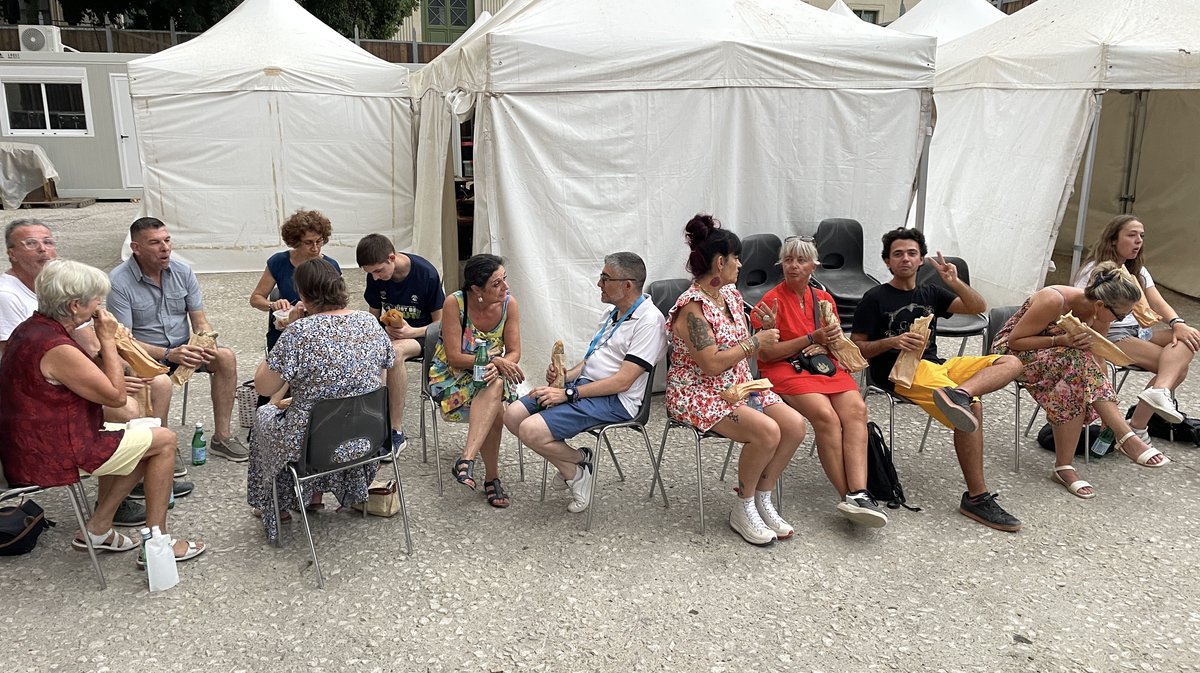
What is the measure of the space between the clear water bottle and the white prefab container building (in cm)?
1588

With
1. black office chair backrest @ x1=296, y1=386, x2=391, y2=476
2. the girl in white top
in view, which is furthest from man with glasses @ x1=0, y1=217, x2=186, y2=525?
the girl in white top

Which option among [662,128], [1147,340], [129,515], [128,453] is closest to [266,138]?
[662,128]

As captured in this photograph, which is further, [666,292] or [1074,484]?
[666,292]

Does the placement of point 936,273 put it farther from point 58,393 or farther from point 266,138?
point 266,138

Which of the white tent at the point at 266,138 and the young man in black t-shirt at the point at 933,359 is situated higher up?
the white tent at the point at 266,138

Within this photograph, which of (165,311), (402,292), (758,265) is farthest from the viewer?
(758,265)

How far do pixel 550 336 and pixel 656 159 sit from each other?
4.34ft

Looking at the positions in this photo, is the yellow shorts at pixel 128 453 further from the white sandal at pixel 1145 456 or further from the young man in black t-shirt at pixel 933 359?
the white sandal at pixel 1145 456

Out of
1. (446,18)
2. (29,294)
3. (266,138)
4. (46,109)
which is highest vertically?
(446,18)

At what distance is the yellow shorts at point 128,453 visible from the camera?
3092 mm

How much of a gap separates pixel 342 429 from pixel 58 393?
0.95m

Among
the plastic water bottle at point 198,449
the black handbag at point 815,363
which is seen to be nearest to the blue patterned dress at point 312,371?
the plastic water bottle at point 198,449

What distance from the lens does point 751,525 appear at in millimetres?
3568

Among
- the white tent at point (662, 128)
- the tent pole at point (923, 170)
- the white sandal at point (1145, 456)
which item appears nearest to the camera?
the white sandal at point (1145, 456)
